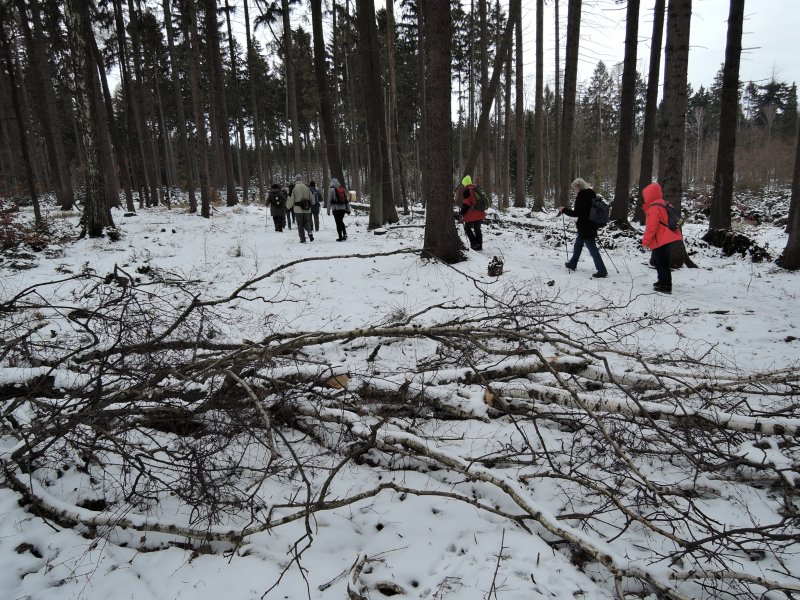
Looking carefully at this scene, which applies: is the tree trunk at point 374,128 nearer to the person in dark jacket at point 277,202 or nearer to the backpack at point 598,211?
the person in dark jacket at point 277,202

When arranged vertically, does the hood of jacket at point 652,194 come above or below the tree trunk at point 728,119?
below

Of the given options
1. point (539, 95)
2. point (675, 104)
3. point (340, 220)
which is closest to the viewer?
point (675, 104)

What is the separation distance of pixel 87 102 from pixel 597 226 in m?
12.9

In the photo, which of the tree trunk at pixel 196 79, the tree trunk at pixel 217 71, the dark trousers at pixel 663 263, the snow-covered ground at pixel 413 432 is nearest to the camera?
the snow-covered ground at pixel 413 432

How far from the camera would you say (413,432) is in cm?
281

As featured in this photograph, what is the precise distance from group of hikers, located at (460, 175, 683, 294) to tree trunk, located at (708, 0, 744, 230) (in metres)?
3.32

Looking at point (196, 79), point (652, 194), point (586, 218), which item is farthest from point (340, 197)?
point (196, 79)

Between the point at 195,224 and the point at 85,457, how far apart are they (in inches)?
541

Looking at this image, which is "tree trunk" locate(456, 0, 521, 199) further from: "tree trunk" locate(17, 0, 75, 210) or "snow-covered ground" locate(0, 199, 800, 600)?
"tree trunk" locate(17, 0, 75, 210)

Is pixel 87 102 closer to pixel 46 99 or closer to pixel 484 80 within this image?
pixel 46 99

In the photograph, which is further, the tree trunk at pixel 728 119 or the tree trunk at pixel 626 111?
the tree trunk at pixel 626 111

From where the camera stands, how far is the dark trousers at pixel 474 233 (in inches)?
359

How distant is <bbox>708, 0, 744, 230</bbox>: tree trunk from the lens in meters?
9.22

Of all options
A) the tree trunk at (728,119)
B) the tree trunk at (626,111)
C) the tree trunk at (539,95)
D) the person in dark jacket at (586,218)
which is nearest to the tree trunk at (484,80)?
the tree trunk at (539,95)
